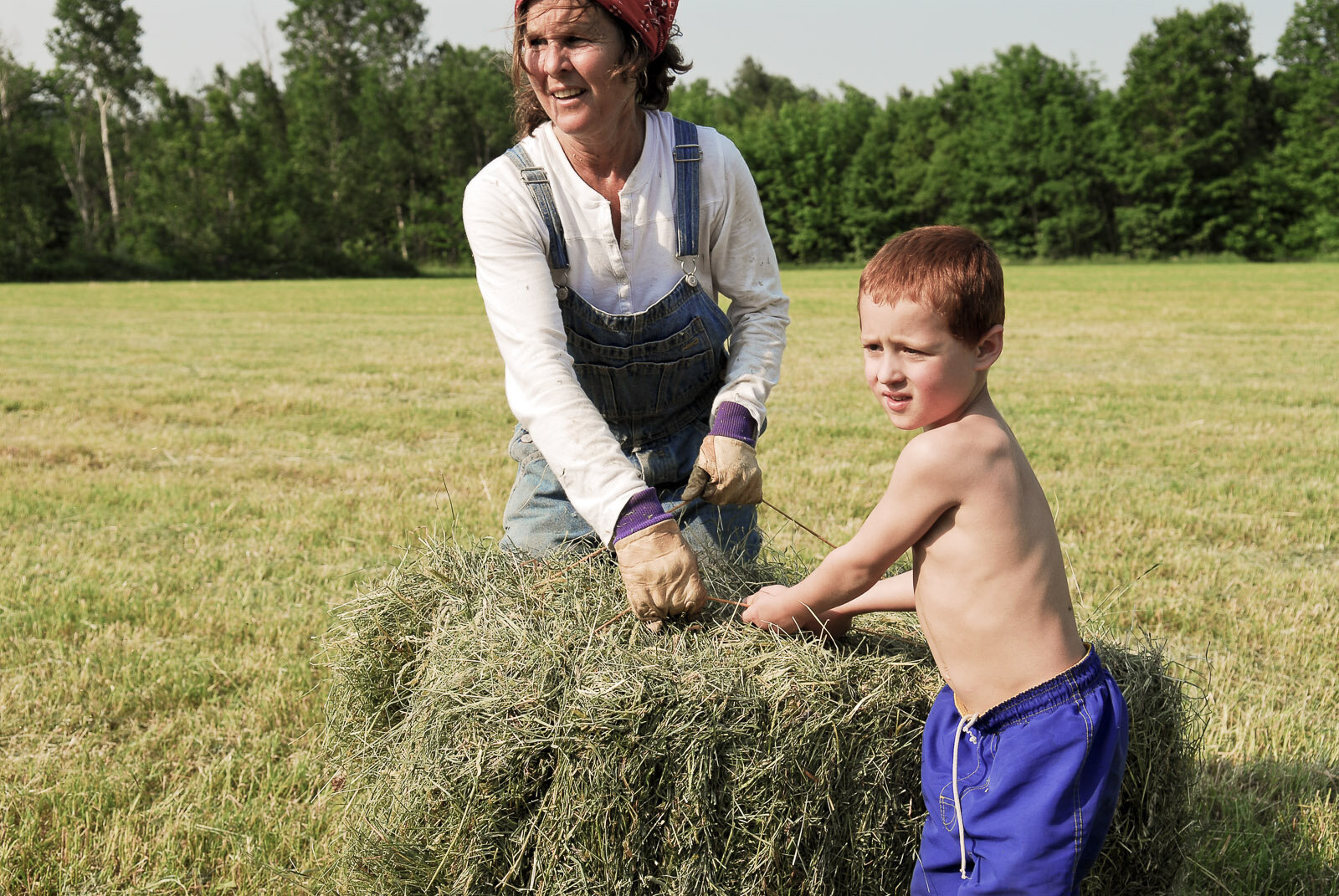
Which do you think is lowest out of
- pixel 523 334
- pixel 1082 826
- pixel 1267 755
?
pixel 1267 755

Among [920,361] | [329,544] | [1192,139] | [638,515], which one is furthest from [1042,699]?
[1192,139]

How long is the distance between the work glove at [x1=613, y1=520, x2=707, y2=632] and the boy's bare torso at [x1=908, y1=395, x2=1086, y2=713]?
567 mm

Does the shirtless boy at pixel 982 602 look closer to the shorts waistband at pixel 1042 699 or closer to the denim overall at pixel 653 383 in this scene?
the shorts waistband at pixel 1042 699

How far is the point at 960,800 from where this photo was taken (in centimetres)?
213

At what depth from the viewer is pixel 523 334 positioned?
9.08 ft

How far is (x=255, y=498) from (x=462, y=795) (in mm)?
4693

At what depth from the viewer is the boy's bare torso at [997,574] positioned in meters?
2.12

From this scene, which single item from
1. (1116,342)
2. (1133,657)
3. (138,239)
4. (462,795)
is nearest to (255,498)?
(462,795)

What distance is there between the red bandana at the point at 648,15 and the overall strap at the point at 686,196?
0.29 m

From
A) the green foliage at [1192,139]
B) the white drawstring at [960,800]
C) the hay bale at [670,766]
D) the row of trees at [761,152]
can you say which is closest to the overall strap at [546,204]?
the hay bale at [670,766]

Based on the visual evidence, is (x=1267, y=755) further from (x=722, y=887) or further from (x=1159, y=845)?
(x=722, y=887)

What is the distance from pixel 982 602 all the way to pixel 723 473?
865 millimetres

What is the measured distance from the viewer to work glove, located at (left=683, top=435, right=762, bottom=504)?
111 inches

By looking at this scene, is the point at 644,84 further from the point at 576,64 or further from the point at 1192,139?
the point at 1192,139
